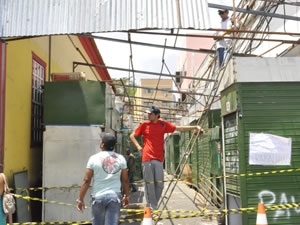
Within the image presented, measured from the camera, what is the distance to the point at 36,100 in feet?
30.2

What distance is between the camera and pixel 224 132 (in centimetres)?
797

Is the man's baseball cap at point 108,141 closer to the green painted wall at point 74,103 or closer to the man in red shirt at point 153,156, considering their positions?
the man in red shirt at point 153,156

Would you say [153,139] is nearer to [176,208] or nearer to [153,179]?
[153,179]

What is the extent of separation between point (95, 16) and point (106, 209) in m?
2.93

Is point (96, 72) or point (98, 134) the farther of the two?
point (96, 72)

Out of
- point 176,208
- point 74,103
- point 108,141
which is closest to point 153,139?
point 74,103

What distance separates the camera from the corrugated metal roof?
6244 mm

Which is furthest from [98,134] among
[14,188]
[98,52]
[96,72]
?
[96,72]

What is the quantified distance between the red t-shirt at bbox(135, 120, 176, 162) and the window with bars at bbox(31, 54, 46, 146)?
2.62m

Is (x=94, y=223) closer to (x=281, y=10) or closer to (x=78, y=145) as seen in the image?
(x=78, y=145)

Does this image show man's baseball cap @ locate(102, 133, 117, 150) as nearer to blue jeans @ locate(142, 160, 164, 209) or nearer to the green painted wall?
blue jeans @ locate(142, 160, 164, 209)

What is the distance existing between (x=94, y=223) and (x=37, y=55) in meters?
4.97

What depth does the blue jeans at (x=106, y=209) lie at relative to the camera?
207 inches

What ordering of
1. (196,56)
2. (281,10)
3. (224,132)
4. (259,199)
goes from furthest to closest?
1. (196,56)
2. (281,10)
3. (224,132)
4. (259,199)
